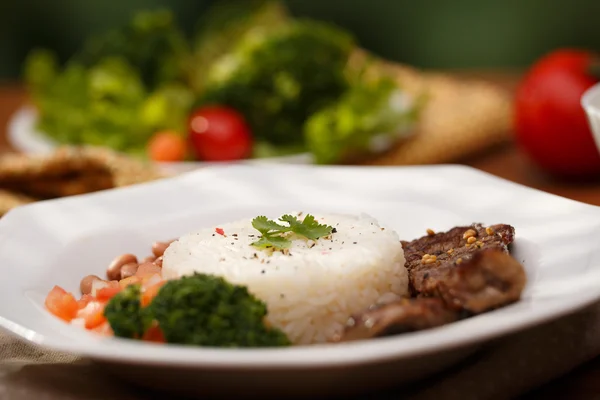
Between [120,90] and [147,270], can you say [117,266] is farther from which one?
[120,90]

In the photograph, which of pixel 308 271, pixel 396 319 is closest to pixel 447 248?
pixel 308 271

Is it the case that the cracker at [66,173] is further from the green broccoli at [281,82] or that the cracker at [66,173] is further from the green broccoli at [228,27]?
the green broccoli at [228,27]

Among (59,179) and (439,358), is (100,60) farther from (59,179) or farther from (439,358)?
(439,358)

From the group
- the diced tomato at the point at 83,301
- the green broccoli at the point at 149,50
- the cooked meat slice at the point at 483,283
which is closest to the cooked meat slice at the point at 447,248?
the cooked meat slice at the point at 483,283

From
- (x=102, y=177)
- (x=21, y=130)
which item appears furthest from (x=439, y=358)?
(x=21, y=130)

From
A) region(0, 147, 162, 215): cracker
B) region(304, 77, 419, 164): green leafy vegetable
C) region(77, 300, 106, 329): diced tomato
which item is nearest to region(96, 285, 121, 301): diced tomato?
region(77, 300, 106, 329): diced tomato
